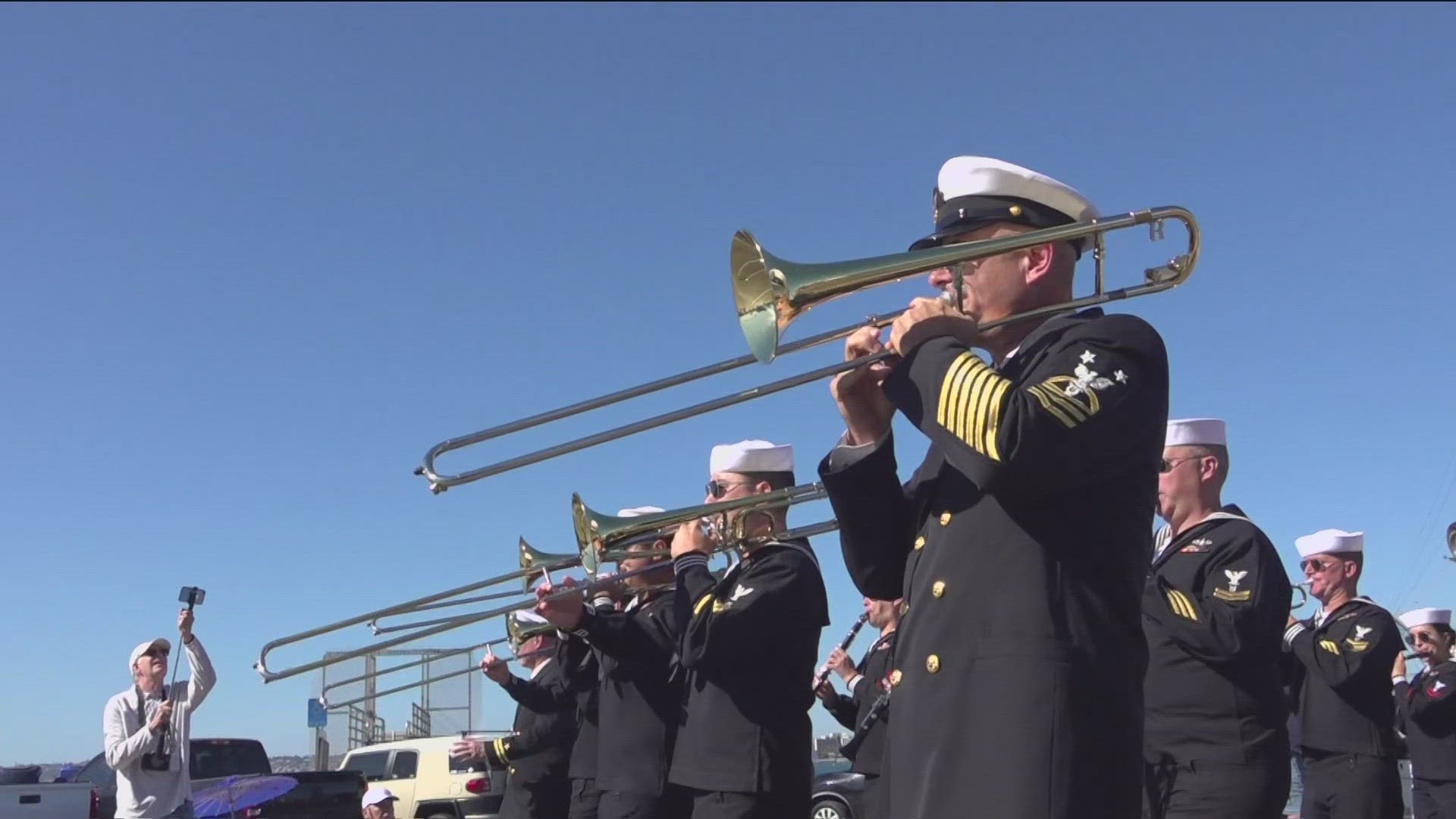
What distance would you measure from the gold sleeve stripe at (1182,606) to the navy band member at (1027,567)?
1.99m

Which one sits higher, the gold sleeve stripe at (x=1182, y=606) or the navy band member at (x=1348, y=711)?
the gold sleeve stripe at (x=1182, y=606)

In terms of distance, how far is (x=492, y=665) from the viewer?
8.08m

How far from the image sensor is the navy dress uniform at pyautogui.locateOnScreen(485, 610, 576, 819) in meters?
8.05

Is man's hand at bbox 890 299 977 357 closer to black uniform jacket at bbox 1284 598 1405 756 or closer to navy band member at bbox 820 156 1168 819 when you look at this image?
navy band member at bbox 820 156 1168 819

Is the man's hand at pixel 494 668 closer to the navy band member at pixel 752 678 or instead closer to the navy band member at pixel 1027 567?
the navy band member at pixel 752 678

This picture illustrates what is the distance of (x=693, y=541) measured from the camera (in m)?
5.67

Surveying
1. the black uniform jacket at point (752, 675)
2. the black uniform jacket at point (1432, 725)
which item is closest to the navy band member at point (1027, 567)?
the black uniform jacket at point (752, 675)

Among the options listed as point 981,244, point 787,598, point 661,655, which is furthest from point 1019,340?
point 661,655

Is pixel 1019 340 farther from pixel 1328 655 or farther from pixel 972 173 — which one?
pixel 1328 655

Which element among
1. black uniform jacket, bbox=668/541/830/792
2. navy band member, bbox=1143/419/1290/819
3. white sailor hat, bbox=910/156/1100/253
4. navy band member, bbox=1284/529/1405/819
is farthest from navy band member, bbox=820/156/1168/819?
navy band member, bbox=1284/529/1405/819

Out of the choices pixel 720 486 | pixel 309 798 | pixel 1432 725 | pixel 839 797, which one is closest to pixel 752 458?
pixel 720 486

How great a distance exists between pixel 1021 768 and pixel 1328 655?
4.86m

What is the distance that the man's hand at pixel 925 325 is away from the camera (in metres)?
2.68

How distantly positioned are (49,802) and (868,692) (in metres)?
7.70
